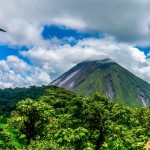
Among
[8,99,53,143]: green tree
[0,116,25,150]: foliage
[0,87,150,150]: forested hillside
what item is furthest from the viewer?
[8,99,53,143]: green tree

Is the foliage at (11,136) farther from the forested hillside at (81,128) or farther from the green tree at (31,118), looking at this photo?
the green tree at (31,118)

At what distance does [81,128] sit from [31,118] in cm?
4541

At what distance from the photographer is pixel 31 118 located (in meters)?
58.2

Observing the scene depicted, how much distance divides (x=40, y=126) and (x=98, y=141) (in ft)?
123

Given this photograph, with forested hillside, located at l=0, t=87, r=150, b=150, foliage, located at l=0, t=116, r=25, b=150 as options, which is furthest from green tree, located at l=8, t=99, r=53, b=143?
foliage, located at l=0, t=116, r=25, b=150

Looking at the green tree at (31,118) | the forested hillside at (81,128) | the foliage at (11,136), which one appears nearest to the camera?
the foliage at (11,136)

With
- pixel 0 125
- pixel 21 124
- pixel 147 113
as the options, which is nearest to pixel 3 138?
pixel 0 125

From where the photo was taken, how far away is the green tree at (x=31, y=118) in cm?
5742

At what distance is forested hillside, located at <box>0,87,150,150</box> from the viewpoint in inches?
255

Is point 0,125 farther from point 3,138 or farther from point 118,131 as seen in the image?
point 118,131

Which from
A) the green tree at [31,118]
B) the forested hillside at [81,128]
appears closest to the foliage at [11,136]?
the forested hillside at [81,128]

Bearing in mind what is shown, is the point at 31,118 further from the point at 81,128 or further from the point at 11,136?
the point at 11,136

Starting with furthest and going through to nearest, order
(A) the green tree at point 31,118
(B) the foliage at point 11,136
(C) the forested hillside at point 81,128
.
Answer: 1. (A) the green tree at point 31,118
2. (C) the forested hillside at point 81,128
3. (B) the foliage at point 11,136

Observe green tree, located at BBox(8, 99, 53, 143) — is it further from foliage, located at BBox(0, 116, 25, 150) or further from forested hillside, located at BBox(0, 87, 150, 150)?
foliage, located at BBox(0, 116, 25, 150)
